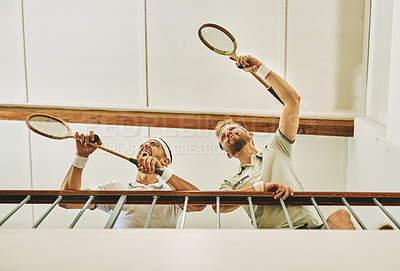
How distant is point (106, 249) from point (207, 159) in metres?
1.84

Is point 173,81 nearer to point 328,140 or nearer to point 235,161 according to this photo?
point 235,161

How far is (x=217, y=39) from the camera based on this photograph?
10.5ft

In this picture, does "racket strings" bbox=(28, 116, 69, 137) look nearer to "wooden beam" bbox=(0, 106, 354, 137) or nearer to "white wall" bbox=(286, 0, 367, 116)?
"wooden beam" bbox=(0, 106, 354, 137)

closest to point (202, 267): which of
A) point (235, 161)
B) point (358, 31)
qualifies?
point (235, 161)

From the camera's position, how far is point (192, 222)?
3.37 m

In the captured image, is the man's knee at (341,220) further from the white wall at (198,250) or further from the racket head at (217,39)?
the racket head at (217,39)

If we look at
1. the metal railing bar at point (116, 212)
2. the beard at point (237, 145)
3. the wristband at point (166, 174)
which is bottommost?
the wristband at point (166, 174)

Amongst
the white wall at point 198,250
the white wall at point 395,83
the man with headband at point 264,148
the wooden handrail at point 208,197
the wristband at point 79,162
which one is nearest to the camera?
the white wall at point 198,250

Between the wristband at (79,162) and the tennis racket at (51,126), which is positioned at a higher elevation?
the tennis racket at (51,126)

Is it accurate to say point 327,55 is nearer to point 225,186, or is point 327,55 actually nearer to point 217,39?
point 217,39

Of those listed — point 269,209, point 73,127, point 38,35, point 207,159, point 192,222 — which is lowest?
point 192,222

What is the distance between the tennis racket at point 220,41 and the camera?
312 centimetres

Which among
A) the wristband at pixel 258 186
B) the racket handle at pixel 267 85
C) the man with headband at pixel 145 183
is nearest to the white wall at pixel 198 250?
the wristband at pixel 258 186

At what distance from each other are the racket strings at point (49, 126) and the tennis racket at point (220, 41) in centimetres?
119
